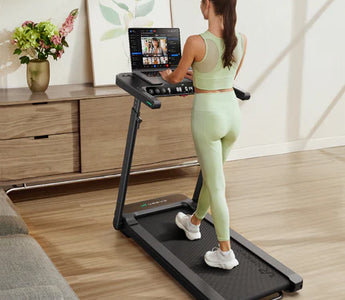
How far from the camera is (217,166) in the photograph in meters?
2.53

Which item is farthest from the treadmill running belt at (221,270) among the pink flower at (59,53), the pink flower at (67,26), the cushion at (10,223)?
the pink flower at (67,26)

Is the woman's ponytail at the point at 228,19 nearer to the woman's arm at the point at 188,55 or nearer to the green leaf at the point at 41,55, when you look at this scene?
the woman's arm at the point at 188,55

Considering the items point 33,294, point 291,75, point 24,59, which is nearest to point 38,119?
point 24,59

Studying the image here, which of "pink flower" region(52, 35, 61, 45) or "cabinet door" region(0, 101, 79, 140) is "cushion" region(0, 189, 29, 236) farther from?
"pink flower" region(52, 35, 61, 45)

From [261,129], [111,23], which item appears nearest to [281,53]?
[261,129]

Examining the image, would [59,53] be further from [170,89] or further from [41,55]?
[170,89]

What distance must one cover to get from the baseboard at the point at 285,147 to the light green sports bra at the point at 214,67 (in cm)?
222

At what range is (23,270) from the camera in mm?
1956

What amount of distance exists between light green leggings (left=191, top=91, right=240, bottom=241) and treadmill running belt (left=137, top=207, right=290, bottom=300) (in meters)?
0.19

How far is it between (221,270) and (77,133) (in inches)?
61.2

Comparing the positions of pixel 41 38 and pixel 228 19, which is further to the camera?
pixel 41 38

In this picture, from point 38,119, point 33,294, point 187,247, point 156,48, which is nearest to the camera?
point 33,294

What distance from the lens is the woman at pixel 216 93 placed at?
2.39 m

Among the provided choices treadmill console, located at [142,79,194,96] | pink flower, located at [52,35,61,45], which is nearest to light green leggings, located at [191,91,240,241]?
treadmill console, located at [142,79,194,96]
